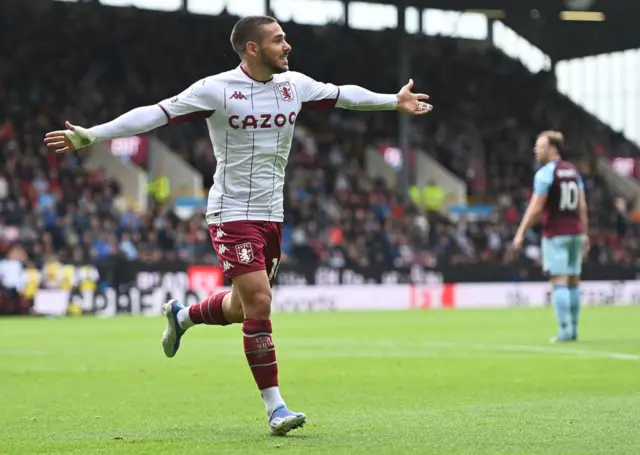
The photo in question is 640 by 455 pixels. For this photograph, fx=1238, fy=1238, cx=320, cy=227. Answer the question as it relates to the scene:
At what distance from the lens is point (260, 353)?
6.51 m

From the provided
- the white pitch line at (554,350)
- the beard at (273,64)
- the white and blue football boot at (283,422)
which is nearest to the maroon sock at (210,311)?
the white and blue football boot at (283,422)

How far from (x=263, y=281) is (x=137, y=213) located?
22.3 meters

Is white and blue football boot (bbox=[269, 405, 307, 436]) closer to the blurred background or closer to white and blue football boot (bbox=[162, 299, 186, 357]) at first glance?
white and blue football boot (bbox=[162, 299, 186, 357])

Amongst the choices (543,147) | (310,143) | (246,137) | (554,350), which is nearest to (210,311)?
(246,137)

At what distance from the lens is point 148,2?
39375 mm

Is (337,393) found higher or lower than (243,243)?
lower

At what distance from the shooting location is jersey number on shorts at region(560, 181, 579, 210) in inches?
561

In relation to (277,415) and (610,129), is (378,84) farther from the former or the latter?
(277,415)

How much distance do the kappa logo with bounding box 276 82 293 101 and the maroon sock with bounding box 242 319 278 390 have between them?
124 centimetres

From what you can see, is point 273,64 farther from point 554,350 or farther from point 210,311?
point 554,350

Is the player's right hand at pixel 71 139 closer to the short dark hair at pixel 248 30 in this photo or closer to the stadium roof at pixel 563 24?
the short dark hair at pixel 248 30

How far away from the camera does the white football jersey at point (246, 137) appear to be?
664 centimetres

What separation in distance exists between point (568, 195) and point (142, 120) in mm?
8750

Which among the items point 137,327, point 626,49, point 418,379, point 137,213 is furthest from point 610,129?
point 418,379
